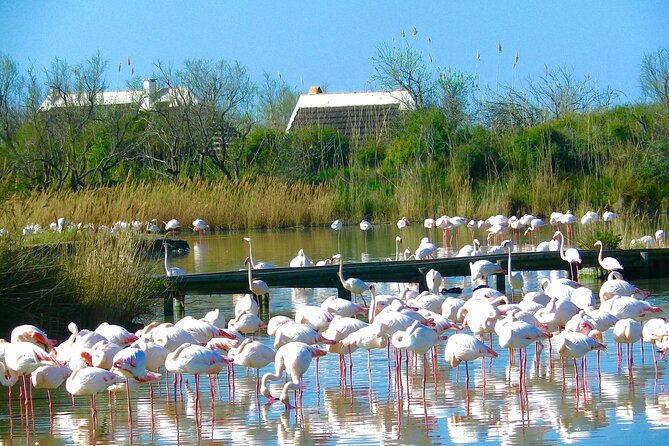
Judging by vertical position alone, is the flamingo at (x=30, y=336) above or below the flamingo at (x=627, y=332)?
above

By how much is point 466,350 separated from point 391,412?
0.84 meters

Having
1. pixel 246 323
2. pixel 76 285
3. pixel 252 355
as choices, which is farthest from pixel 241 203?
pixel 252 355

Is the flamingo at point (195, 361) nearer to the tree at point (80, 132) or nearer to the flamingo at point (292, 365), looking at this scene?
the flamingo at point (292, 365)

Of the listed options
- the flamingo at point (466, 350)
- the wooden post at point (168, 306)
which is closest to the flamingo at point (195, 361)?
the flamingo at point (466, 350)

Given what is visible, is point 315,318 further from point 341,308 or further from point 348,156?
point 348,156

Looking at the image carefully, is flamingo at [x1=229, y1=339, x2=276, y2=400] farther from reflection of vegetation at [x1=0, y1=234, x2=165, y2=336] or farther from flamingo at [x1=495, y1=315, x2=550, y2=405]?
reflection of vegetation at [x1=0, y1=234, x2=165, y2=336]

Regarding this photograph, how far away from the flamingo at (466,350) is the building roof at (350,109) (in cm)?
3102

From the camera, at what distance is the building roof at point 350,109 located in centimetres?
4136

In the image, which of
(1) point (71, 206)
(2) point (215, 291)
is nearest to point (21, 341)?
(2) point (215, 291)

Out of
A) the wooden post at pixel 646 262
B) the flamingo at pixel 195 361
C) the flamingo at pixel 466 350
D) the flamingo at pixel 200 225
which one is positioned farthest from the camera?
the flamingo at pixel 200 225

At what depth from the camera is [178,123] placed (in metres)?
35.8

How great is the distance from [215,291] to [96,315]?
2573mm

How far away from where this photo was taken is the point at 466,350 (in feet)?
28.1

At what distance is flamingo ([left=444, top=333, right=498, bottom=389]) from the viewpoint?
Answer: 8539 millimetres
